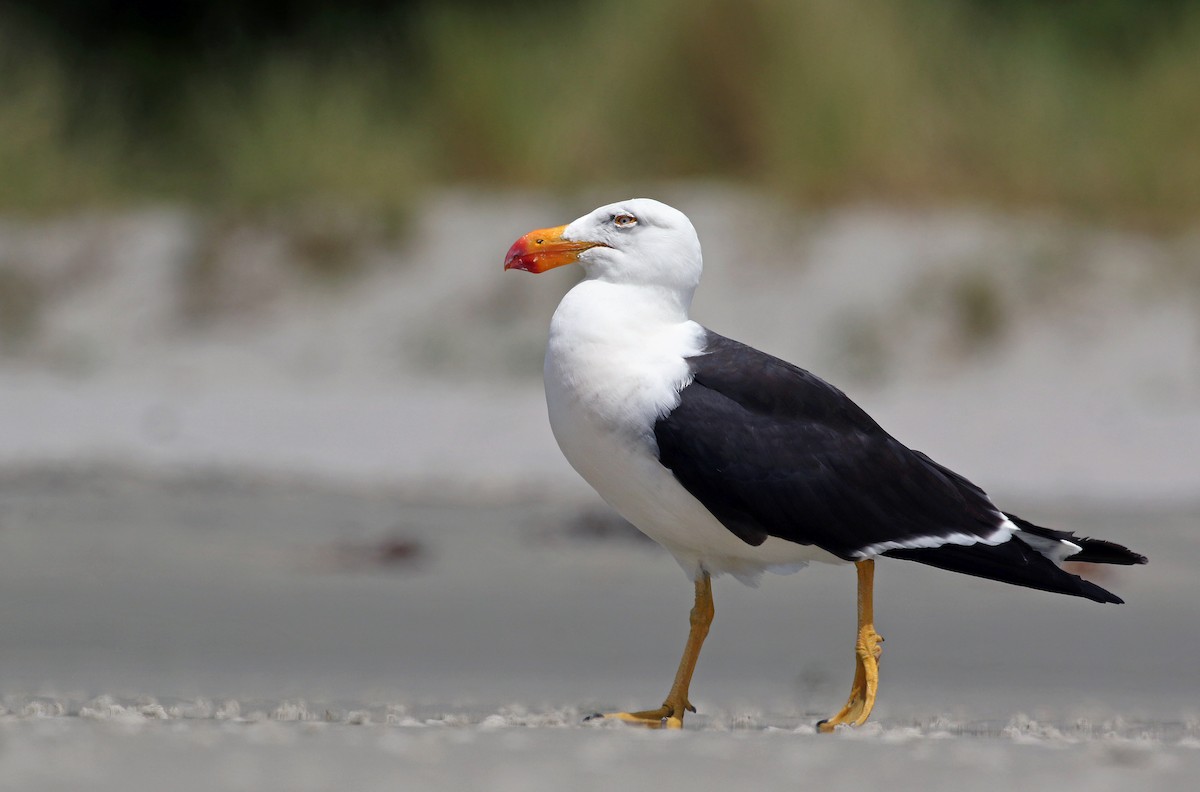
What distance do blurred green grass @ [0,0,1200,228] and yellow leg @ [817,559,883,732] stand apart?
6.86 meters

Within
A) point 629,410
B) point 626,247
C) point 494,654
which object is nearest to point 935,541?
point 629,410

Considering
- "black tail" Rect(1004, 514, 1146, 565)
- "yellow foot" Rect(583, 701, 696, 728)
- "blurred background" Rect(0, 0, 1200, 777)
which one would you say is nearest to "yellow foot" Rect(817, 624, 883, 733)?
"yellow foot" Rect(583, 701, 696, 728)

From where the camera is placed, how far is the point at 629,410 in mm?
4184

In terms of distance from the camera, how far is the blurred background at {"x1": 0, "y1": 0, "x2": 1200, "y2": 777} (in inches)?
312

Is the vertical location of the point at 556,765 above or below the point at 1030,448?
below

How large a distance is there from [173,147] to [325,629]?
848 centimetres

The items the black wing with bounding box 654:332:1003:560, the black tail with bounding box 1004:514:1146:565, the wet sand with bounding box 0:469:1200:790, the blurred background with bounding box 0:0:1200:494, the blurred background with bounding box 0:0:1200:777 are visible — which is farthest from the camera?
the blurred background with bounding box 0:0:1200:494

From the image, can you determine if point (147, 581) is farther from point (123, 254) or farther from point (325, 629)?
point (123, 254)

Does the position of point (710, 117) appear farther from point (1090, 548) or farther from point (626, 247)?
point (1090, 548)

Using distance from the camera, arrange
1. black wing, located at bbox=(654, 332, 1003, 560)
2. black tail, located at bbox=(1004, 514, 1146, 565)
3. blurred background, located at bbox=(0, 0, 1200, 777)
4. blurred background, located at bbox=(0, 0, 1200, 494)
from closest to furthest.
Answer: black wing, located at bbox=(654, 332, 1003, 560)
black tail, located at bbox=(1004, 514, 1146, 565)
blurred background, located at bbox=(0, 0, 1200, 777)
blurred background, located at bbox=(0, 0, 1200, 494)

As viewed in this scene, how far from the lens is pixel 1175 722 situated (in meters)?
4.78

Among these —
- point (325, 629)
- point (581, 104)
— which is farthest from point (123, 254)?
point (325, 629)

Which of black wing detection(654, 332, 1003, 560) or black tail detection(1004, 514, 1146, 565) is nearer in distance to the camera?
black wing detection(654, 332, 1003, 560)

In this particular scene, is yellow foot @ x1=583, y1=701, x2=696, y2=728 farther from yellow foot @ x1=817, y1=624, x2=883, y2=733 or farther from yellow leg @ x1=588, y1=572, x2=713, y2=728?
yellow foot @ x1=817, y1=624, x2=883, y2=733
